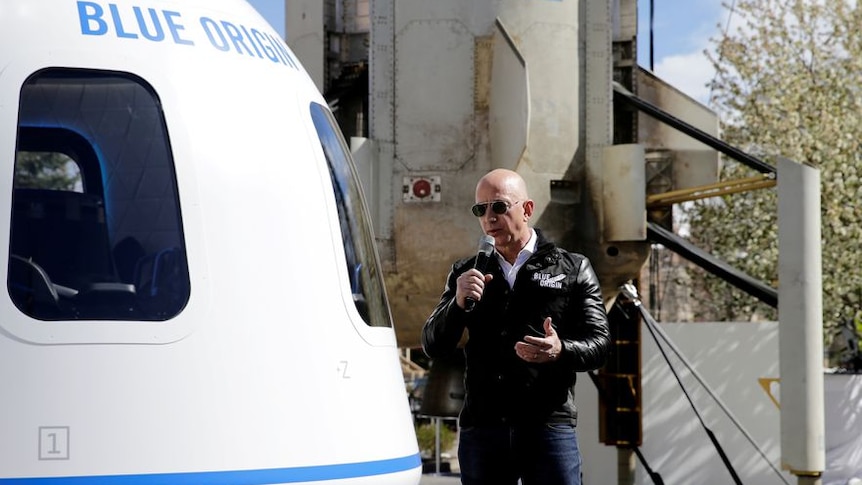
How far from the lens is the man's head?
520cm

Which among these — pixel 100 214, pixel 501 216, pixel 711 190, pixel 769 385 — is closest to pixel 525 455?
pixel 501 216

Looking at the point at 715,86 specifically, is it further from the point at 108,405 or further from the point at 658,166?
the point at 108,405

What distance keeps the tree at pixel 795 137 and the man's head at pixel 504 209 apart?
1803 cm

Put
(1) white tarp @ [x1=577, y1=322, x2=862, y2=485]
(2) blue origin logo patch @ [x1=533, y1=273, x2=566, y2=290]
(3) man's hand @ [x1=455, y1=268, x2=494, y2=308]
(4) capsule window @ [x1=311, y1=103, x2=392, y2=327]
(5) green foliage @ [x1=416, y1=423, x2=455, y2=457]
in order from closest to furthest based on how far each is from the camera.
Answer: (3) man's hand @ [x1=455, y1=268, x2=494, y2=308]
(2) blue origin logo patch @ [x1=533, y1=273, x2=566, y2=290]
(4) capsule window @ [x1=311, y1=103, x2=392, y2=327]
(1) white tarp @ [x1=577, y1=322, x2=862, y2=485]
(5) green foliage @ [x1=416, y1=423, x2=455, y2=457]

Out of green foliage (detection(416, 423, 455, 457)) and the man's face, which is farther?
green foliage (detection(416, 423, 455, 457))

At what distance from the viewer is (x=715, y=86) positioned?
1057 inches

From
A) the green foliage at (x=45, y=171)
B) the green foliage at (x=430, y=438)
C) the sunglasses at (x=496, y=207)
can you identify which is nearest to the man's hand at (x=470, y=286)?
the sunglasses at (x=496, y=207)

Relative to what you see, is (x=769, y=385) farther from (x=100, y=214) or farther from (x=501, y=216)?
(x=100, y=214)

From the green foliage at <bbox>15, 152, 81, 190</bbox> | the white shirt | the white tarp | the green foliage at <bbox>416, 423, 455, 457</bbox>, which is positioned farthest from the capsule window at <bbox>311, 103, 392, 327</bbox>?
the green foliage at <bbox>416, 423, 455, 457</bbox>

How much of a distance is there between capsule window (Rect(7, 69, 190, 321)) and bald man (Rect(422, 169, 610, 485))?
111cm

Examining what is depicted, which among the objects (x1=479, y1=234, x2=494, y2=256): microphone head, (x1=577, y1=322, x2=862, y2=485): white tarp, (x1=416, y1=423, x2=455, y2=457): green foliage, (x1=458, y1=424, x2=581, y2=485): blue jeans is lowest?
(x1=416, y1=423, x2=455, y2=457): green foliage

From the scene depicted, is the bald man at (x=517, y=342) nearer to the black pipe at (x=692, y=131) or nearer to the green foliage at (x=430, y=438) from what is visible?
the black pipe at (x=692, y=131)

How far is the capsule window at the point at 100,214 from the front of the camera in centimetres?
473

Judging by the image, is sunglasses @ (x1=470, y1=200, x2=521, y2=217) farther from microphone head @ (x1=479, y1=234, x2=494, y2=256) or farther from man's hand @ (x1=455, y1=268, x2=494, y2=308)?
man's hand @ (x1=455, y1=268, x2=494, y2=308)
